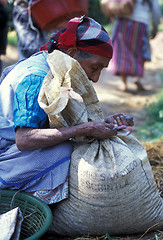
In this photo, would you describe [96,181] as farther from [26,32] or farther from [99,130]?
[26,32]

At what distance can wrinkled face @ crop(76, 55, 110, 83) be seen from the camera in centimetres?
229

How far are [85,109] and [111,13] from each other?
4440mm

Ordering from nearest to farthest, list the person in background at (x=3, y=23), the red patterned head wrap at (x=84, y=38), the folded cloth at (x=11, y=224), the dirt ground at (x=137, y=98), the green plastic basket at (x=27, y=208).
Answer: the folded cloth at (x=11, y=224)
the green plastic basket at (x=27, y=208)
the red patterned head wrap at (x=84, y=38)
the dirt ground at (x=137, y=98)
the person in background at (x=3, y=23)

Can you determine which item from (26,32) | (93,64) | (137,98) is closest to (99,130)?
(93,64)

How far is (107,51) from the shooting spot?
2303mm

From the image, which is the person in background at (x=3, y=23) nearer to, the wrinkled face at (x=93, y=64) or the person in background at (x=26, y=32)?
the person in background at (x=26, y=32)

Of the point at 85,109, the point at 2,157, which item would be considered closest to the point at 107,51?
the point at 85,109

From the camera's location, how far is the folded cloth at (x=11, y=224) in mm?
1991

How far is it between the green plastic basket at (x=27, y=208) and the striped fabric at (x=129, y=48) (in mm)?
4619

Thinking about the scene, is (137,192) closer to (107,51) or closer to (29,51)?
(107,51)

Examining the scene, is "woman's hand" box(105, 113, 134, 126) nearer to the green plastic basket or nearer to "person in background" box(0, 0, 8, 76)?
the green plastic basket

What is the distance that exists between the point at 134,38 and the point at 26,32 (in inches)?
107

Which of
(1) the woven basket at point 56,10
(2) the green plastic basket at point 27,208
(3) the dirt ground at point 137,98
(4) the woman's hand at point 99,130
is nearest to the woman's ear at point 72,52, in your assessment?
(4) the woman's hand at point 99,130

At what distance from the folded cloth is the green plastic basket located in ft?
0.32
